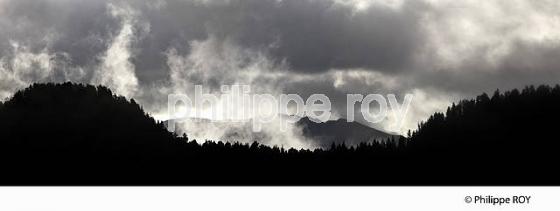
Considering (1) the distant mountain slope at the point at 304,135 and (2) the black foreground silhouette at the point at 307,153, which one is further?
(1) the distant mountain slope at the point at 304,135

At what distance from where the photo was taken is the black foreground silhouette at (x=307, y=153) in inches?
781

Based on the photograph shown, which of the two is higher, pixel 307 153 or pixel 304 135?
pixel 304 135

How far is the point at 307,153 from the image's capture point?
33562 millimetres
